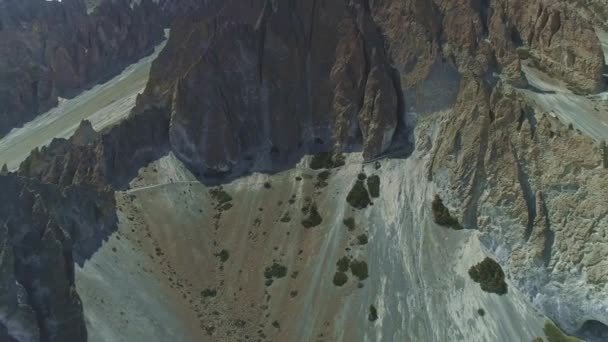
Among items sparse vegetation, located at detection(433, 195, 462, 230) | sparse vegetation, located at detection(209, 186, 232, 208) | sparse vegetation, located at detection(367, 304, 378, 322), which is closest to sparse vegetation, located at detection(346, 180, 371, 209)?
sparse vegetation, located at detection(433, 195, 462, 230)

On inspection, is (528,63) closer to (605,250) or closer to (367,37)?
(367,37)

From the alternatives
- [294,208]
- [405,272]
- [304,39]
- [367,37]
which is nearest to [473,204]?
[405,272]

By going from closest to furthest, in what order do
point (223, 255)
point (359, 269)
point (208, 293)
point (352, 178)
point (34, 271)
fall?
point (34, 271) < point (208, 293) < point (359, 269) < point (223, 255) < point (352, 178)

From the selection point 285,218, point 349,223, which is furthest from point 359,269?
point 285,218

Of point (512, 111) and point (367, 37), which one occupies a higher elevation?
point (367, 37)

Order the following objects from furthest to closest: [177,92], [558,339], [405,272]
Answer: [177,92], [405,272], [558,339]

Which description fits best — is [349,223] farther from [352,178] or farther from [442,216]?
[442,216]

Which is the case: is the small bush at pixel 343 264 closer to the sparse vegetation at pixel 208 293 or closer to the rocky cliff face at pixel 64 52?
the sparse vegetation at pixel 208 293
